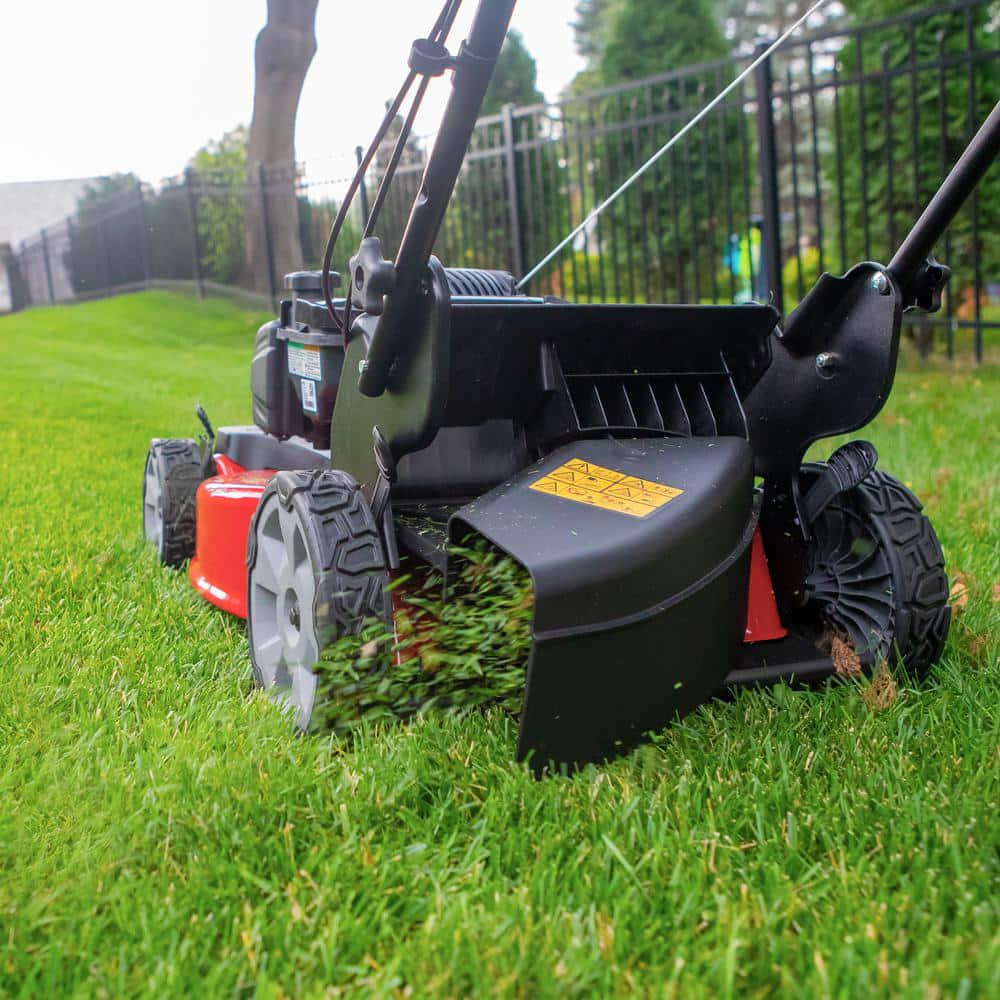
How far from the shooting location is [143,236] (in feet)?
53.9

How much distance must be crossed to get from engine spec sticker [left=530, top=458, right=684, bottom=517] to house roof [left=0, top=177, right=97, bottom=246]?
42.7 m

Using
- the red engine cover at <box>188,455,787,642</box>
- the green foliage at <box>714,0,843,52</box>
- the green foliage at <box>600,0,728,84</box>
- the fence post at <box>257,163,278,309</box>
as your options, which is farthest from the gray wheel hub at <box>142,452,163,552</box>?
the green foliage at <box>714,0,843,52</box>

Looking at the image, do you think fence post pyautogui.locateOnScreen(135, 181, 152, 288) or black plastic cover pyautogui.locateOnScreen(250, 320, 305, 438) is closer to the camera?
black plastic cover pyautogui.locateOnScreen(250, 320, 305, 438)

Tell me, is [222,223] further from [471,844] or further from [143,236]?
[471,844]

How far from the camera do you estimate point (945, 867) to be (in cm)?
144

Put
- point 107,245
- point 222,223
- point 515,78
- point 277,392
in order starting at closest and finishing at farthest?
point 277,392 < point 222,223 < point 107,245 < point 515,78

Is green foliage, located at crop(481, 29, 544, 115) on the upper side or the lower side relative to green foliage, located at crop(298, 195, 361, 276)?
upper

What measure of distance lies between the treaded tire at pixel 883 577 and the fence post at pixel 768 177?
13.2ft

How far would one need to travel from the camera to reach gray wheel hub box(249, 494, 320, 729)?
1942 millimetres

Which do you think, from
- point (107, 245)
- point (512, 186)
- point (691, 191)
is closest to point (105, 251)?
point (107, 245)

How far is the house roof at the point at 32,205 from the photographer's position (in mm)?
40781

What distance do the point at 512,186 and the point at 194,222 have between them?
7.21 meters

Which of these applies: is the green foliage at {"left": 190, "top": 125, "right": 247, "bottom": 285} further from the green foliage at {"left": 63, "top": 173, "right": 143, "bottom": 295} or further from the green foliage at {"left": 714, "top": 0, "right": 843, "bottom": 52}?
the green foliage at {"left": 714, "top": 0, "right": 843, "bottom": 52}

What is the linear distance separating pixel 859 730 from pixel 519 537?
2.28ft
